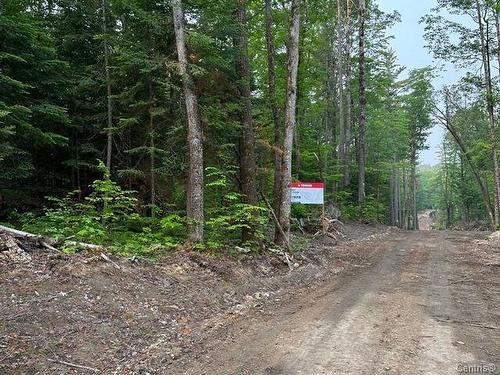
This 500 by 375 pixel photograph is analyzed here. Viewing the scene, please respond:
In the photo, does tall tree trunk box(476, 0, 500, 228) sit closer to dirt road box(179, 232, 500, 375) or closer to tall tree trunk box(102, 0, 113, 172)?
dirt road box(179, 232, 500, 375)

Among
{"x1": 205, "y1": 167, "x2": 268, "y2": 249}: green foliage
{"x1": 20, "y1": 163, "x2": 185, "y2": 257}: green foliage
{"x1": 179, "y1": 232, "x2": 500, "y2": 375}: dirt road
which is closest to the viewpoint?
{"x1": 179, "y1": 232, "x2": 500, "y2": 375}: dirt road

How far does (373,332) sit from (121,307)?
3.70 metres

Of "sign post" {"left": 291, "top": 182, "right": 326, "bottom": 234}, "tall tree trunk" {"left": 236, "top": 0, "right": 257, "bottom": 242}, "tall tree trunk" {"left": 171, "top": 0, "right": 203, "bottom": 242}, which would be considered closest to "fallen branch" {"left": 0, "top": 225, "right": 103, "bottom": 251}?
"tall tree trunk" {"left": 171, "top": 0, "right": 203, "bottom": 242}

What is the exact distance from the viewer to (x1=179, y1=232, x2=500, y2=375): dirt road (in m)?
4.68

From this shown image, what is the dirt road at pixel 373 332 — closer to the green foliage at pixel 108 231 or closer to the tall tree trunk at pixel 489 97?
the green foliage at pixel 108 231

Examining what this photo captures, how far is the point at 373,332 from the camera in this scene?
5.77 metres

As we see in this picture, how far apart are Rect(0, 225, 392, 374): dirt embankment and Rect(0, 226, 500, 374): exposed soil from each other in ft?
0.06

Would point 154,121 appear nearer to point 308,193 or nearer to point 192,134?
point 192,134

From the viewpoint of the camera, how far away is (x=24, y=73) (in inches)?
503

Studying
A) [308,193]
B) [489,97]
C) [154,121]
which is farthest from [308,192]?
[489,97]

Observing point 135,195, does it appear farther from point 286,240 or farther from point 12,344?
point 12,344

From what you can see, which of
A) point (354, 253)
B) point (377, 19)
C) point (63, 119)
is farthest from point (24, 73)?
point (377, 19)

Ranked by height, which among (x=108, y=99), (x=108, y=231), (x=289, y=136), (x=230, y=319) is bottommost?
(x=230, y=319)

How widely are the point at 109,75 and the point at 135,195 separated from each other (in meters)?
4.28
